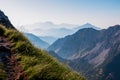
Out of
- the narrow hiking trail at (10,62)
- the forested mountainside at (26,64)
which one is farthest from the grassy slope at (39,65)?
the narrow hiking trail at (10,62)

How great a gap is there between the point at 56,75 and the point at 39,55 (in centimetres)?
452

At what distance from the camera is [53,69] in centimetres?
1458

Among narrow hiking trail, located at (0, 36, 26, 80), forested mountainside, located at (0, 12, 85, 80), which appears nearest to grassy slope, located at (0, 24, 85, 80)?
forested mountainside, located at (0, 12, 85, 80)

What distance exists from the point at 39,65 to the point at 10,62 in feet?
12.1

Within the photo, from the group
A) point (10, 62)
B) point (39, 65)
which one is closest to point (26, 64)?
point (39, 65)

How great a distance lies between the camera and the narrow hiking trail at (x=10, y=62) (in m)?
15.2

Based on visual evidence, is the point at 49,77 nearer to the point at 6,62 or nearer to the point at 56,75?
the point at 56,75

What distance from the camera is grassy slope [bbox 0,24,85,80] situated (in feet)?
44.7

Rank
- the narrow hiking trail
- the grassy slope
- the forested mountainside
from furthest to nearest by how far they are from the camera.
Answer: the narrow hiking trail → the forested mountainside → the grassy slope

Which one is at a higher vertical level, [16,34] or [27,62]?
[16,34]

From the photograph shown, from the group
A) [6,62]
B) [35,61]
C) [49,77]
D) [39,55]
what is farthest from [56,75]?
[6,62]

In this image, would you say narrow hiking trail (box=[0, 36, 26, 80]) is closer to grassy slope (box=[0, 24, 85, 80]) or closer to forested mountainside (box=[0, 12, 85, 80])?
forested mountainside (box=[0, 12, 85, 80])

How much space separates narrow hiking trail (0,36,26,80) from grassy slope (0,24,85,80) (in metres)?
0.34

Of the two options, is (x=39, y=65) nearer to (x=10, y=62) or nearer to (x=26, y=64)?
(x=26, y=64)
